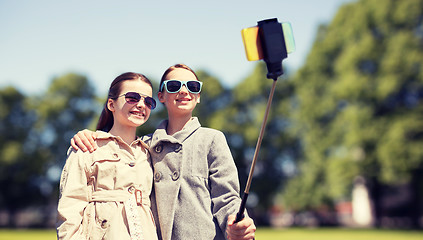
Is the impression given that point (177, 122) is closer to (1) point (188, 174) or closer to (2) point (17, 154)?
(1) point (188, 174)

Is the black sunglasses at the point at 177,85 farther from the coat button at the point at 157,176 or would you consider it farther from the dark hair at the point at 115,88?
the coat button at the point at 157,176

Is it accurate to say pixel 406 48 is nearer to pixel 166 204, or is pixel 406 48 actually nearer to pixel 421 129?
pixel 421 129

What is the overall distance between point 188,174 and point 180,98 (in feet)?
2.24

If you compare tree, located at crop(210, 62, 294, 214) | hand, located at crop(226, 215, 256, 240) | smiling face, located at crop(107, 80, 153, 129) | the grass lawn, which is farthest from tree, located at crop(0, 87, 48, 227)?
hand, located at crop(226, 215, 256, 240)

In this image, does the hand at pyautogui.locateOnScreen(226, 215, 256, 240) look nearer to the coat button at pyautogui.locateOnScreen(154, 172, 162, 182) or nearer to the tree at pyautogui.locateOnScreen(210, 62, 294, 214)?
the coat button at pyautogui.locateOnScreen(154, 172, 162, 182)

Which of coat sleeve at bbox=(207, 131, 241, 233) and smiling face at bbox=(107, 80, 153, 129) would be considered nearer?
coat sleeve at bbox=(207, 131, 241, 233)

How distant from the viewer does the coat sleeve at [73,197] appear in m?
3.25

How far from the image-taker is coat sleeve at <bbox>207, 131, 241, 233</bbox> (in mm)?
3586

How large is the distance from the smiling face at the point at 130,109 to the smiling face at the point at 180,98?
0.20 meters

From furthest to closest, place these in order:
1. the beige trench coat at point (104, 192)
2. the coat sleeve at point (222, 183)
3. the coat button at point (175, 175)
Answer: the coat button at point (175, 175) < the coat sleeve at point (222, 183) < the beige trench coat at point (104, 192)

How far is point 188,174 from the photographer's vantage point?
3.76m

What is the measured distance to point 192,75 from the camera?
13.4ft

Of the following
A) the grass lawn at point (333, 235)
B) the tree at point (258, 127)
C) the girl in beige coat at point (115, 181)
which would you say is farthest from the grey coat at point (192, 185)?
the tree at point (258, 127)

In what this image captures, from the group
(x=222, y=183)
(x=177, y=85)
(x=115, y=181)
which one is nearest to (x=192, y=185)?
(x=222, y=183)
